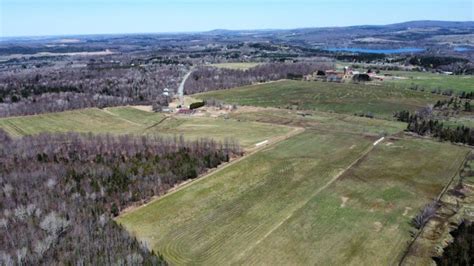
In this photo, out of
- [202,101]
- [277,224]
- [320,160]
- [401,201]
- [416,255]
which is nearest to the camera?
[416,255]

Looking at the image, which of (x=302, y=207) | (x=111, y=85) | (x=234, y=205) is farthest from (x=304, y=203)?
(x=111, y=85)

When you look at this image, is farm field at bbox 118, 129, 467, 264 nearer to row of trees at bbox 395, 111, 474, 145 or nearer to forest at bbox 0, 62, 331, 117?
row of trees at bbox 395, 111, 474, 145

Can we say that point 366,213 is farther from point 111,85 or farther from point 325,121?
point 111,85

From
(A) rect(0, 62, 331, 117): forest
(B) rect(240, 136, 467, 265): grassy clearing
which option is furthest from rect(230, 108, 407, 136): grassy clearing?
(A) rect(0, 62, 331, 117): forest

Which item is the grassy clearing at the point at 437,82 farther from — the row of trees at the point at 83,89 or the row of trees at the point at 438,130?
the row of trees at the point at 83,89

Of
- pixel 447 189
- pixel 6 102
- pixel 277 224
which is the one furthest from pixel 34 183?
pixel 6 102

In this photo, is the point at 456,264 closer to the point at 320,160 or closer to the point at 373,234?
the point at 373,234
